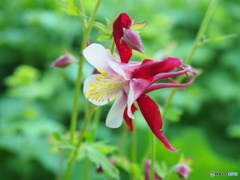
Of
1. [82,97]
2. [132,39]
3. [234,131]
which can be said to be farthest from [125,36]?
[82,97]

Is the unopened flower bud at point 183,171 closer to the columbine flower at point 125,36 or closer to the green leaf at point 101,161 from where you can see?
the green leaf at point 101,161

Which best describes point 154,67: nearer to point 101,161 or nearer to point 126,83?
point 126,83

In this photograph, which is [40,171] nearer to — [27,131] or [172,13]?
[27,131]

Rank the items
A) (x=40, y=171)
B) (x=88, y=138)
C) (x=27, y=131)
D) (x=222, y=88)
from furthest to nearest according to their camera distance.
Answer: (x=222, y=88), (x=40, y=171), (x=27, y=131), (x=88, y=138)

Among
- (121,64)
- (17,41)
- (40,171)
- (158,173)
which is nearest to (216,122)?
(40,171)

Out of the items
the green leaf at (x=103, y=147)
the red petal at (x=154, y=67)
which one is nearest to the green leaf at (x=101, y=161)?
the green leaf at (x=103, y=147)

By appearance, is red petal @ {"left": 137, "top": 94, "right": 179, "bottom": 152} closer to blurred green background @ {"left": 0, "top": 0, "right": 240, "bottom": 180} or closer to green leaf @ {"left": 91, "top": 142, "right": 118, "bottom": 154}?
green leaf @ {"left": 91, "top": 142, "right": 118, "bottom": 154}
